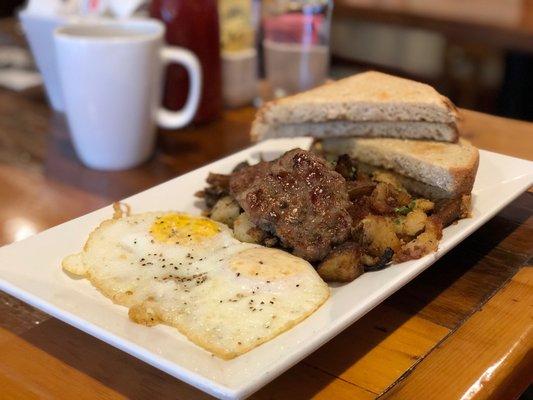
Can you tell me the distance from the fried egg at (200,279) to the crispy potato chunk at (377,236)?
145 mm

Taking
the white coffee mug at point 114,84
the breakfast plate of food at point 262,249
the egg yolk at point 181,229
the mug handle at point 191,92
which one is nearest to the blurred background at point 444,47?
the mug handle at point 191,92

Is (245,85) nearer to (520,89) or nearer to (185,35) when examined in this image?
(185,35)

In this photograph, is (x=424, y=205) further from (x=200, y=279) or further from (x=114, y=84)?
(x=114, y=84)

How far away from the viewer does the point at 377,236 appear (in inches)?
49.8

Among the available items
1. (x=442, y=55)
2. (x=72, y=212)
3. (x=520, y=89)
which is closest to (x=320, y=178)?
(x=72, y=212)

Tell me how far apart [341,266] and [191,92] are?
3.87 feet

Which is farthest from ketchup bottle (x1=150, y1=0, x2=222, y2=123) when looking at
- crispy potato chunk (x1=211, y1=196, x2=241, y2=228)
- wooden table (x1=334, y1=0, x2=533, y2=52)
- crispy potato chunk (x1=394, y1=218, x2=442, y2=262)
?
wooden table (x1=334, y1=0, x2=533, y2=52)

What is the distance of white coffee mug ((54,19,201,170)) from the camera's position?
1.90 meters

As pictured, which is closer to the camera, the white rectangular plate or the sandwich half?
the white rectangular plate

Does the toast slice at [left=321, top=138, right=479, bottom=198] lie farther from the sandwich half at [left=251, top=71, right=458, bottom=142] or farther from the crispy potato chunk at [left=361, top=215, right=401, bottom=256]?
the crispy potato chunk at [left=361, top=215, right=401, bottom=256]

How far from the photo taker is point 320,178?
1271mm

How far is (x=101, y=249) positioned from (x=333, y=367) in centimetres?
48

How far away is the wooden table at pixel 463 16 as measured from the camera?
3770 mm

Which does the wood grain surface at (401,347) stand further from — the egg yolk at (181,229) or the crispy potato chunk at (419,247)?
the egg yolk at (181,229)
